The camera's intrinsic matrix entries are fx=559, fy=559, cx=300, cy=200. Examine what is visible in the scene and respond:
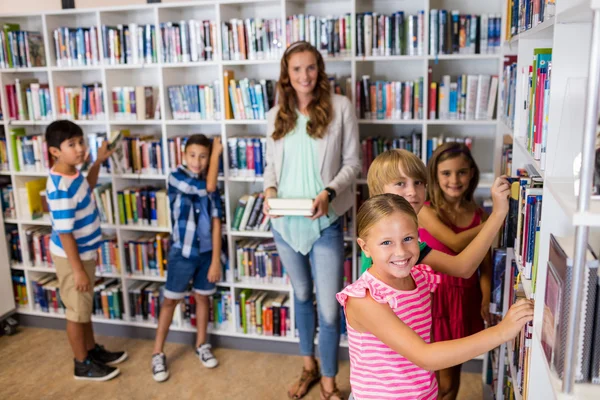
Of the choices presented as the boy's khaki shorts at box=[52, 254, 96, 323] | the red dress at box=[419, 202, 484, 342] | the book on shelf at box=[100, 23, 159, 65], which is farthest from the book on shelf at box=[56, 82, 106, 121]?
the red dress at box=[419, 202, 484, 342]

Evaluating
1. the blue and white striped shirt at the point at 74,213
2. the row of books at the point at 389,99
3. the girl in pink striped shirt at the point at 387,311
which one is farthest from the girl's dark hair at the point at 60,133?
the girl in pink striped shirt at the point at 387,311

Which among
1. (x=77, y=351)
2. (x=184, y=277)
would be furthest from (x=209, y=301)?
(x=77, y=351)

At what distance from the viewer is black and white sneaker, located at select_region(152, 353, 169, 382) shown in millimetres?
3135

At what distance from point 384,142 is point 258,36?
0.92 m

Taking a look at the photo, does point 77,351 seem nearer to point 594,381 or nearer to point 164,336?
point 164,336

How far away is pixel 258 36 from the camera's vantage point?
3.13 m

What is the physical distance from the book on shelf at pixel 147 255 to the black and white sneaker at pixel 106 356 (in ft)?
1.64

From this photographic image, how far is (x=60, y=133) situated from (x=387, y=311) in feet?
7.42

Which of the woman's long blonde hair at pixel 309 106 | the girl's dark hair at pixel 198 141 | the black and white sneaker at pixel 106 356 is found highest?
the woman's long blonde hair at pixel 309 106

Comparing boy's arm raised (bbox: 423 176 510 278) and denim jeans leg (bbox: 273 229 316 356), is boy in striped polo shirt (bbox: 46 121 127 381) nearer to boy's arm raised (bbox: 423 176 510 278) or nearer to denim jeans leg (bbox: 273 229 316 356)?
denim jeans leg (bbox: 273 229 316 356)

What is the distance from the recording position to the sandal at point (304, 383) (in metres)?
2.94

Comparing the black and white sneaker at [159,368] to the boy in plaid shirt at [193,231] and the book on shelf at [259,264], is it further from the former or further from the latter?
the book on shelf at [259,264]

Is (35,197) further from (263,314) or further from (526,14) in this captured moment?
(526,14)

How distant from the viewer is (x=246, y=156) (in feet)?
10.7
